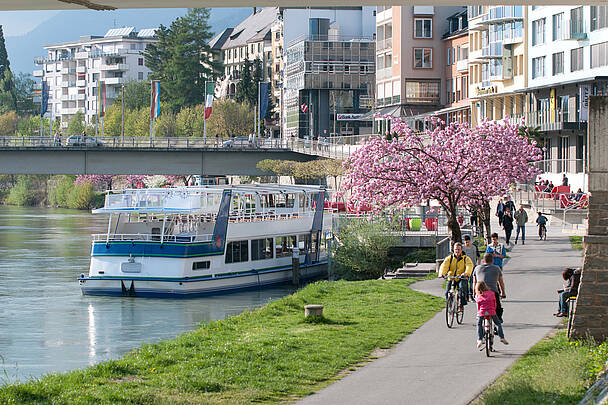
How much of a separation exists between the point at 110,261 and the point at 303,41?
79.4 metres

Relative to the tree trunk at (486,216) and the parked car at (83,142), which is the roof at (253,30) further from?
the tree trunk at (486,216)


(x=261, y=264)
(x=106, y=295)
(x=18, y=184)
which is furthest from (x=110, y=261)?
(x=18, y=184)

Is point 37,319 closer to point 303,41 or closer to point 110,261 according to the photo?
point 110,261

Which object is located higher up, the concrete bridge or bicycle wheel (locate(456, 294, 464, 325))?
the concrete bridge

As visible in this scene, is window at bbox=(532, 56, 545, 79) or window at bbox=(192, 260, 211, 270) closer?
window at bbox=(192, 260, 211, 270)

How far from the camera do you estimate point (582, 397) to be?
1432cm

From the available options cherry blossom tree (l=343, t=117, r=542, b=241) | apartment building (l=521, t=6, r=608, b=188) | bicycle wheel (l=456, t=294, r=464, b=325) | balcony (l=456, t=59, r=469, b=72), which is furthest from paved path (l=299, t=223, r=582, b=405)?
balcony (l=456, t=59, r=469, b=72)

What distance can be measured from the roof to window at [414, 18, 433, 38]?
66.1m

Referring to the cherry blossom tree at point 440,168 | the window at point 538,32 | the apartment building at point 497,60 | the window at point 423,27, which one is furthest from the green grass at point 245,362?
the window at point 423,27

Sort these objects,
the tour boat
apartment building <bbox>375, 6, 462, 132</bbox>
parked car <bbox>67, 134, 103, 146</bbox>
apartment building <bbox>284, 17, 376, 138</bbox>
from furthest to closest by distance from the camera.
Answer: apartment building <bbox>284, 17, 376, 138</bbox>
apartment building <bbox>375, 6, 462, 132</bbox>
parked car <bbox>67, 134, 103, 146</bbox>
the tour boat

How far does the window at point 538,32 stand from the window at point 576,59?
5.59 m

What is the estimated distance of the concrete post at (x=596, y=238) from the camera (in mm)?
18203

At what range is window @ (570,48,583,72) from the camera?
69688 mm

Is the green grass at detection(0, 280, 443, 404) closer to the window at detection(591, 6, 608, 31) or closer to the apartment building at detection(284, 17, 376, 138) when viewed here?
the window at detection(591, 6, 608, 31)
